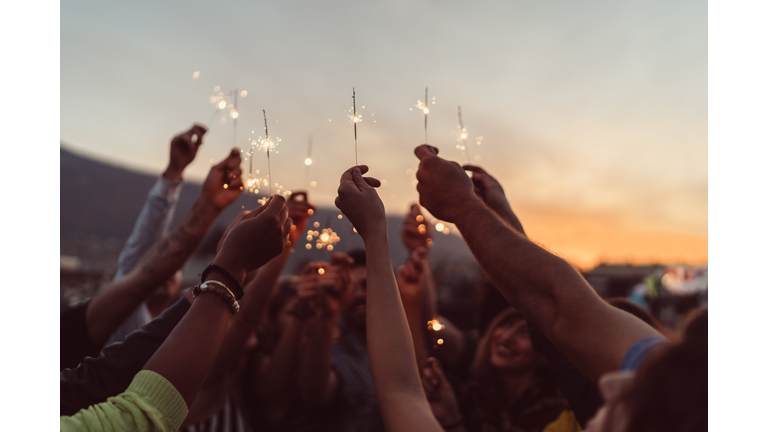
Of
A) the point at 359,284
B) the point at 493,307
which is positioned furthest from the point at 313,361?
the point at 493,307

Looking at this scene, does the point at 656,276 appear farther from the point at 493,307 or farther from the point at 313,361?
the point at 313,361

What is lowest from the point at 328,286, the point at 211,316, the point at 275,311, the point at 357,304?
the point at 275,311

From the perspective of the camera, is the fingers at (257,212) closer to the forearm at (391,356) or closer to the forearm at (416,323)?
the forearm at (391,356)

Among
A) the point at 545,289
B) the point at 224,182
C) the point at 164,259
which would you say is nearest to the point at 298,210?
the point at 224,182

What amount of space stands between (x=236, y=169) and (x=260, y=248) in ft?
2.40

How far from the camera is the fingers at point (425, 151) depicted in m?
1.28

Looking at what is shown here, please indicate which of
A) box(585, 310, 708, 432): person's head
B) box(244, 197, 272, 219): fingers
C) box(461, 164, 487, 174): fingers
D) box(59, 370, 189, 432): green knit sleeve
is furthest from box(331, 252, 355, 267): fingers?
box(585, 310, 708, 432): person's head

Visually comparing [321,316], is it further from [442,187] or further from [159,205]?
[442,187]

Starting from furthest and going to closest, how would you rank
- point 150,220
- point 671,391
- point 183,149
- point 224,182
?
point 150,220 → point 183,149 → point 224,182 → point 671,391

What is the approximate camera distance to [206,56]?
1725 mm

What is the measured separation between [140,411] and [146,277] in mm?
711

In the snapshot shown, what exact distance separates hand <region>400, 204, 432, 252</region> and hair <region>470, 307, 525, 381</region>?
68 cm

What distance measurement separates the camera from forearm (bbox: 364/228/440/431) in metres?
0.95

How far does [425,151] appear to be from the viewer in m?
1.30
